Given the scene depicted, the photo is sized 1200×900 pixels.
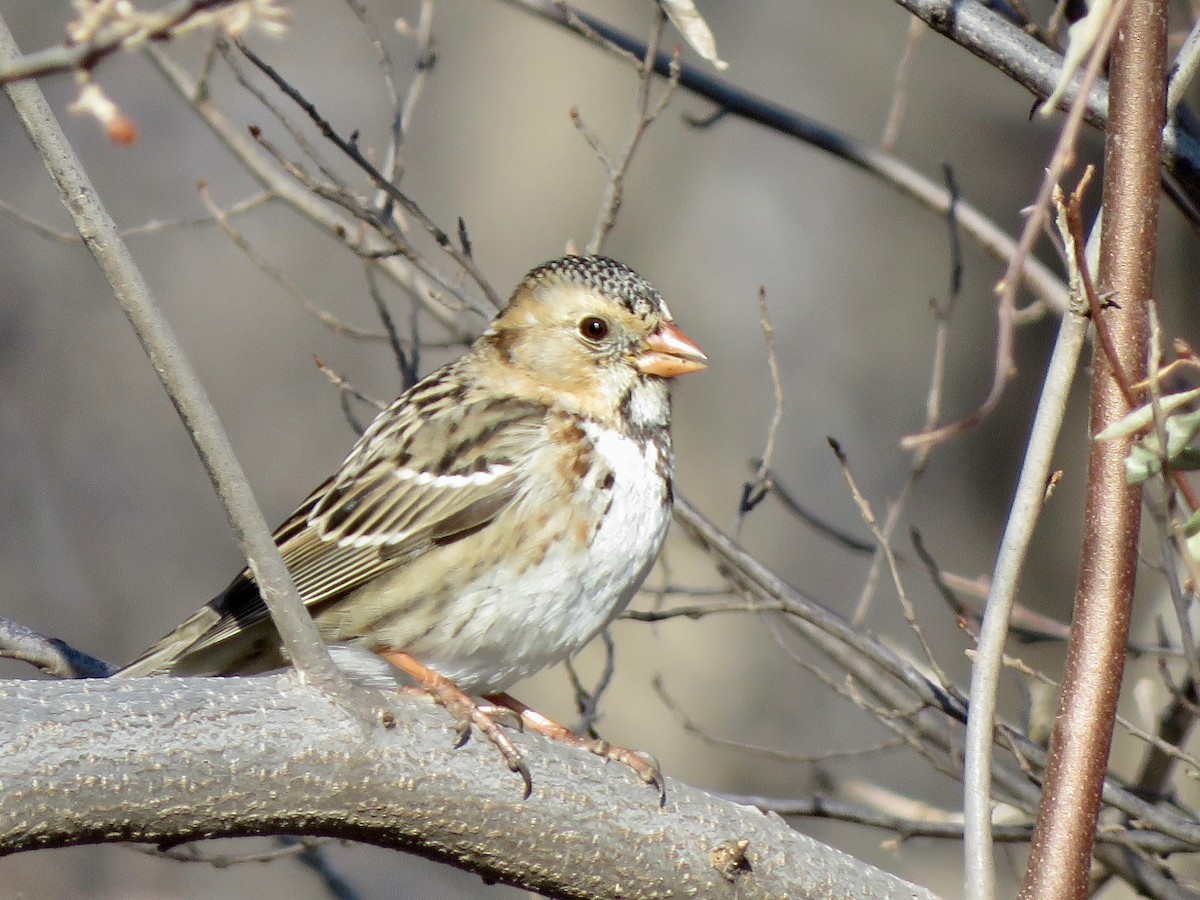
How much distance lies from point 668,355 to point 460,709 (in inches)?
50.0

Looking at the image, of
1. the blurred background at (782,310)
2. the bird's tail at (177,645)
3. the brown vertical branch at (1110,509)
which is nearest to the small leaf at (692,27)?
the brown vertical branch at (1110,509)

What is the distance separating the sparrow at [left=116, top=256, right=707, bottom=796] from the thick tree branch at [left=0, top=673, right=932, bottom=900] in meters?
0.55

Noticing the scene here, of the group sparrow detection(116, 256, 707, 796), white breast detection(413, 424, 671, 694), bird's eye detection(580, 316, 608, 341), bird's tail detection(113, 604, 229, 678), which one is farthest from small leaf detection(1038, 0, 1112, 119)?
bird's tail detection(113, 604, 229, 678)

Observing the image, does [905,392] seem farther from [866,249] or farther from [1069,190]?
[1069,190]

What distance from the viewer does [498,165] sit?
781cm

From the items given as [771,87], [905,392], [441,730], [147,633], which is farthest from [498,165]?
[441,730]

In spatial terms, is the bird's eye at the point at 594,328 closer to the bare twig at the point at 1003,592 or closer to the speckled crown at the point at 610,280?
the speckled crown at the point at 610,280

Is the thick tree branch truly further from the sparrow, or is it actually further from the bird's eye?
the bird's eye

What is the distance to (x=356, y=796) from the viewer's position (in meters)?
2.33

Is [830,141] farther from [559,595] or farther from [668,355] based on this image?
[559,595]

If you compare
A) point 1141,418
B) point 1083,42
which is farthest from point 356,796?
point 1083,42

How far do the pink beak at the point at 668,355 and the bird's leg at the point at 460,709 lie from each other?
912mm

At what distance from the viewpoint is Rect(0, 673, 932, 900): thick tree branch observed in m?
2.10

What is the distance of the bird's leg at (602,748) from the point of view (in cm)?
260
